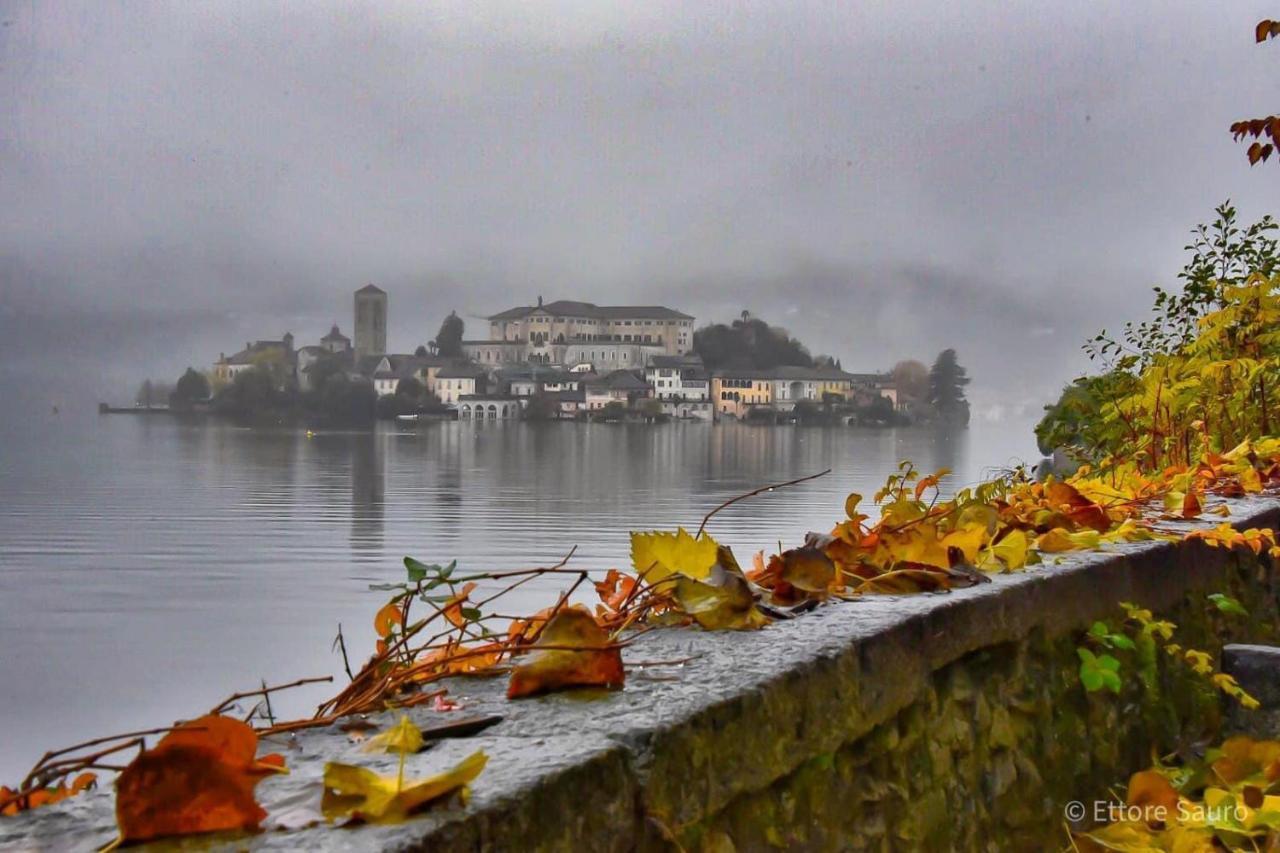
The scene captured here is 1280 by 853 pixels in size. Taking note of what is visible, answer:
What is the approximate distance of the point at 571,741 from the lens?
0.85 metres

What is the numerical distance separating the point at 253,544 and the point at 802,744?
57.0 ft

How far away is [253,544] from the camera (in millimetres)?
17219

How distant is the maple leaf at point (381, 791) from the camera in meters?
0.69

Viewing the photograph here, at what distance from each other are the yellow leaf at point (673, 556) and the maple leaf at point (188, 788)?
0.63 meters

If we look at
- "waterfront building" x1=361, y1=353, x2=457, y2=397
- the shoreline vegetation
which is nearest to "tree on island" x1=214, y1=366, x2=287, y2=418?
"waterfront building" x1=361, y1=353, x2=457, y2=397

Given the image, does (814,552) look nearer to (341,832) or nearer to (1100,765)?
(1100,765)

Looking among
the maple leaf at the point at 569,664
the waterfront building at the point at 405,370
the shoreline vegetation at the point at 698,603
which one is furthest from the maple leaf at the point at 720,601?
the waterfront building at the point at 405,370

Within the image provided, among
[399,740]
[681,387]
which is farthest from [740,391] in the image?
[399,740]

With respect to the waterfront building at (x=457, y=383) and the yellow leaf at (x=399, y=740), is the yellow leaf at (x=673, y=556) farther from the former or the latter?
the waterfront building at (x=457, y=383)

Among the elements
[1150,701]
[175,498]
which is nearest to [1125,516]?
[1150,701]

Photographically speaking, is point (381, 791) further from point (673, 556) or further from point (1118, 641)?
point (1118, 641)

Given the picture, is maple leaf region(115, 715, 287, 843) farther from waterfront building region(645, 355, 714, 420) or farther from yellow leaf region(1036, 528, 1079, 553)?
waterfront building region(645, 355, 714, 420)

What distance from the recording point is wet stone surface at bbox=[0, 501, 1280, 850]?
0.74m

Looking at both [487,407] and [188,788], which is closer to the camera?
[188,788]
